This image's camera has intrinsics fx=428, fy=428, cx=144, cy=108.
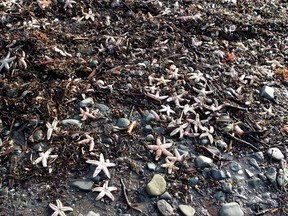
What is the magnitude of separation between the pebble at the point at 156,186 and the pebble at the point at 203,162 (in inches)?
18.8

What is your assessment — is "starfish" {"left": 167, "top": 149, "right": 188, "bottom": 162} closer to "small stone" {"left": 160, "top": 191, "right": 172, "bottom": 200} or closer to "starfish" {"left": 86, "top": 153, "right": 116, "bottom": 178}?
"small stone" {"left": 160, "top": 191, "right": 172, "bottom": 200}

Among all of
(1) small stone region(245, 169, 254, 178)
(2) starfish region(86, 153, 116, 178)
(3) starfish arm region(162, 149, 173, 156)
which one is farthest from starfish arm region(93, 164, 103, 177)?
(1) small stone region(245, 169, 254, 178)

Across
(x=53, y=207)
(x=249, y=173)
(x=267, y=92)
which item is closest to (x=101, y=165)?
(x=53, y=207)

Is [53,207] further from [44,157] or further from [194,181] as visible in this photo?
→ [194,181]

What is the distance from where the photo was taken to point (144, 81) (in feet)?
18.6

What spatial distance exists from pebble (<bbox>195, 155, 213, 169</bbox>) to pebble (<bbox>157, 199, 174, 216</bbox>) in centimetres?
63

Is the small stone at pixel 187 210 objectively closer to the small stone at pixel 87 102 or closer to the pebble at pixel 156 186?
the pebble at pixel 156 186

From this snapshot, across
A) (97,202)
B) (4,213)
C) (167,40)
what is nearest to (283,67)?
(167,40)

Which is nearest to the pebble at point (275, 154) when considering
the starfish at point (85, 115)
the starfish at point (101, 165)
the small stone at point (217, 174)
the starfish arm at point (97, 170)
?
the small stone at point (217, 174)

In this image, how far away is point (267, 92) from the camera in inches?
228

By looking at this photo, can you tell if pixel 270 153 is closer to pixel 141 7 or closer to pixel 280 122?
pixel 280 122

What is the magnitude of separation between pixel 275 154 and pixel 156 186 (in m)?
1.54

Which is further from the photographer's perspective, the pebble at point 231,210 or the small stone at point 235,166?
the small stone at point 235,166

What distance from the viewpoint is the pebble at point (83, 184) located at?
4477 mm
